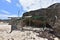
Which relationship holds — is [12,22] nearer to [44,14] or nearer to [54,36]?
[44,14]

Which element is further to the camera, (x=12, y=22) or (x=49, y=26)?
(x=12, y=22)

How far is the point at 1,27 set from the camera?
5.97 m

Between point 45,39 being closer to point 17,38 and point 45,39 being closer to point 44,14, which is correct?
point 17,38

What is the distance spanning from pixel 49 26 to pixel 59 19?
78 cm

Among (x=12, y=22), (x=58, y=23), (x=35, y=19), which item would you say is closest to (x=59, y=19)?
(x=58, y=23)

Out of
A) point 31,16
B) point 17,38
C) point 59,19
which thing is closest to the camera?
point 17,38

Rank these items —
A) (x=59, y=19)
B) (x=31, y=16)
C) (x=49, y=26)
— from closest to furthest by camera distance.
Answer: (x=59, y=19), (x=49, y=26), (x=31, y=16)

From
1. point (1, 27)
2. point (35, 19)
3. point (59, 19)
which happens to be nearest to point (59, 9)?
point (59, 19)

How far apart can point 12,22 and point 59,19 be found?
110 inches

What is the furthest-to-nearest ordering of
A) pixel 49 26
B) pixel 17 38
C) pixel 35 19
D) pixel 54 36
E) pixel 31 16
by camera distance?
pixel 31 16
pixel 35 19
pixel 49 26
pixel 54 36
pixel 17 38

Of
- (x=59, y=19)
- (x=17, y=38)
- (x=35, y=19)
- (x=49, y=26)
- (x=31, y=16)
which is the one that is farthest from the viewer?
(x=31, y=16)

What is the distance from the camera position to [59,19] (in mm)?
5703

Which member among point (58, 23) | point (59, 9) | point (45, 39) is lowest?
point (45, 39)

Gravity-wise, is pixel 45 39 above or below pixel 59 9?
below
